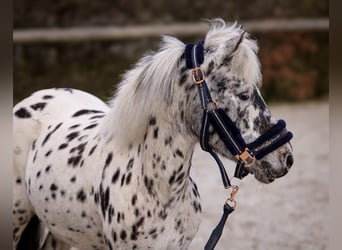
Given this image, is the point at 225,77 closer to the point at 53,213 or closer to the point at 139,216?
the point at 139,216

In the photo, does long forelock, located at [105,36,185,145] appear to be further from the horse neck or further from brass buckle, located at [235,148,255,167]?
brass buckle, located at [235,148,255,167]

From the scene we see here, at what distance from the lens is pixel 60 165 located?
2.18 m

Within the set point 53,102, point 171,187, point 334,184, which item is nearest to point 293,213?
point 53,102

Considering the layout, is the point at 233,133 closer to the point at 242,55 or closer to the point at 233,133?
the point at 233,133

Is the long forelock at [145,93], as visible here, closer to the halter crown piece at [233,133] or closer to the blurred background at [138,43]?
the halter crown piece at [233,133]

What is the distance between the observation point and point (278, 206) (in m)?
4.17

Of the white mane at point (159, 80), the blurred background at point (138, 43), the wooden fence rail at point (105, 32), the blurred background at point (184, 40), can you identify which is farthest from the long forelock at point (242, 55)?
the wooden fence rail at point (105, 32)

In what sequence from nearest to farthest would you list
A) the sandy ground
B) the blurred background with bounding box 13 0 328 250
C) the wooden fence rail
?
the sandy ground < the blurred background with bounding box 13 0 328 250 < the wooden fence rail

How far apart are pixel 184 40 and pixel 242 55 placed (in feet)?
16.0

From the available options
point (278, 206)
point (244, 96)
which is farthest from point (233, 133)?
point (278, 206)

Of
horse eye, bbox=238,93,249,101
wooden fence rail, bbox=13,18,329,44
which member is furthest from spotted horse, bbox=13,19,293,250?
wooden fence rail, bbox=13,18,329,44

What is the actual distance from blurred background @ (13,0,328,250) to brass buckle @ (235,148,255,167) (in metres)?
2.80

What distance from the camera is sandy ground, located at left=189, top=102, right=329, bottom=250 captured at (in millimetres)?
3475

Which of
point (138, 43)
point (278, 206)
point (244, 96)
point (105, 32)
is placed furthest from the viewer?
point (138, 43)
